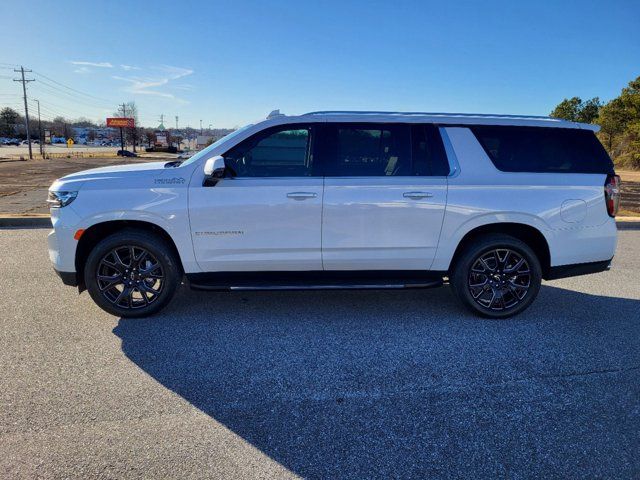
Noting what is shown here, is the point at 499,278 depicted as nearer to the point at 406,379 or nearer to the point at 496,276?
the point at 496,276

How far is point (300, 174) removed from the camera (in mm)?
4285

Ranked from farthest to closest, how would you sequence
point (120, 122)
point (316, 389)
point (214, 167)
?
point (120, 122) → point (214, 167) → point (316, 389)

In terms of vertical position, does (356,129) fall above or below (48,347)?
above

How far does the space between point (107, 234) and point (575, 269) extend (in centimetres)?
462

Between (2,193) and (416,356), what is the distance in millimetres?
16720

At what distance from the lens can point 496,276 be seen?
4523 millimetres

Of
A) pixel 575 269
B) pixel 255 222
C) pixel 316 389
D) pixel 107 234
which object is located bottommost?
pixel 316 389

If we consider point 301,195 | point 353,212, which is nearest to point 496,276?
point 353,212

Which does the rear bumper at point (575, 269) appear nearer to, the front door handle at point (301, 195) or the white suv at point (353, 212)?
the white suv at point (353, 212)

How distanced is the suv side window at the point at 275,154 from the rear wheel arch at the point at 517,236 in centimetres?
169

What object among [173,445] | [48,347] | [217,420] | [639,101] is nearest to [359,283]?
[217,420]

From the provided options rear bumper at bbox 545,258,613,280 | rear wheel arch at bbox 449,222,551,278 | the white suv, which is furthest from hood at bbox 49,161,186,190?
rear bumper at bbox 545,258,613,280

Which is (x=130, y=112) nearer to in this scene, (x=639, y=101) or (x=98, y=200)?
(x=639, y=101)

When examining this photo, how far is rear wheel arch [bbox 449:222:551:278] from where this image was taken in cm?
448
